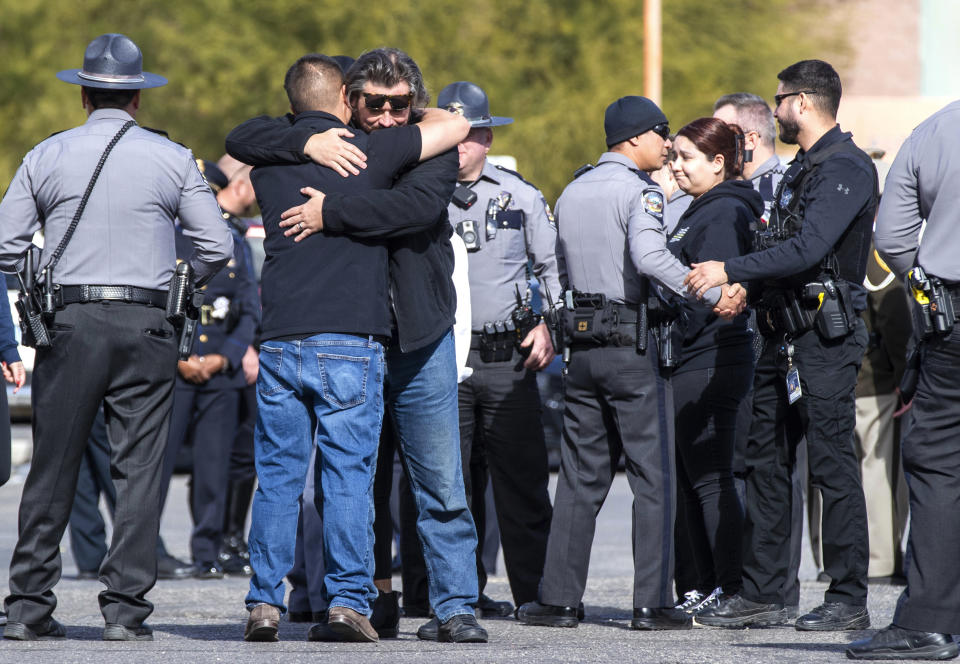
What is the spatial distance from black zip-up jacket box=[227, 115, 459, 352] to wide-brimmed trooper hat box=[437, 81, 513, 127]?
1537 millimetres

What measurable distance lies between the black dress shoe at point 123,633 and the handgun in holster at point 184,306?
3.29 feet

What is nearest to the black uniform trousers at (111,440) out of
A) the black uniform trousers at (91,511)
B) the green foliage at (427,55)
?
the black uniform trousers at (91,511)

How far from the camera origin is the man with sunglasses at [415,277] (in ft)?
17.9

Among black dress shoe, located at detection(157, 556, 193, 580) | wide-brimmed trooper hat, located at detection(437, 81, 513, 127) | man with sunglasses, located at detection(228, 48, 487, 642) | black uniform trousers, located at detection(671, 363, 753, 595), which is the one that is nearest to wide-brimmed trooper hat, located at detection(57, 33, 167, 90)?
man with sunglasses, located at detection(228, 48, 487, 642)

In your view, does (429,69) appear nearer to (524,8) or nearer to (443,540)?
(524,8)

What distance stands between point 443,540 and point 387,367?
673mm

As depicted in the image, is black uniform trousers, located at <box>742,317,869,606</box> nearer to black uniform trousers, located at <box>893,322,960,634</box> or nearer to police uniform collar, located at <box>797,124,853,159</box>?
police uniform collar, located at <box>797,124,853,159</box>

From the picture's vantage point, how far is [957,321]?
5191 millimetres

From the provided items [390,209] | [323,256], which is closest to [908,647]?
[390,209]

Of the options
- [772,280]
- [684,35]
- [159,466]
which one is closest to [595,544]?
[772,280]

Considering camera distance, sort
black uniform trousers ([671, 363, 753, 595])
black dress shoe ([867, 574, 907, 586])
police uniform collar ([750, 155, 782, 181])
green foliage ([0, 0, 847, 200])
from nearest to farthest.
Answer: black uniform trousers ([671, 363, 753, 595]) < police uniform collar ([750, 155, 782, 181]) < black dress shoe ([867, 574, 907, 586]) < green foliage ([0, 0, 847, 200])

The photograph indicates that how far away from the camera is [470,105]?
7.25 metres

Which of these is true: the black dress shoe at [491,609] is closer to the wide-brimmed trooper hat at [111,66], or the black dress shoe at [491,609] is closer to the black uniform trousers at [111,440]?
the black uniform trousers at [111,440]

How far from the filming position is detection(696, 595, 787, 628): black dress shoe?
6.29 meters
